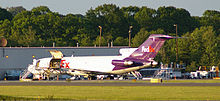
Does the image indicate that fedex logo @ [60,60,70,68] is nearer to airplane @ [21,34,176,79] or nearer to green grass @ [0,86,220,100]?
airplane @ [21,34,176,79]

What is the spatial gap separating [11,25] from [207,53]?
7764cm

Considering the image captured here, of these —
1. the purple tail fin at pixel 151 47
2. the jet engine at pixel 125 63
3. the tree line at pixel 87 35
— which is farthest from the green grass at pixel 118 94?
the tree line at pixel 87 35

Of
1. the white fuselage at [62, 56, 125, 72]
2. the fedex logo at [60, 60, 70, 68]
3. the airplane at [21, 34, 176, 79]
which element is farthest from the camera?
the fedex logo at [60, 60, 70, 68]

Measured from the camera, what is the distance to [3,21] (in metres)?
199

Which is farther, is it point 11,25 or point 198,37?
point 11,25

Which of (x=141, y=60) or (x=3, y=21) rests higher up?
(x=3, y=21)

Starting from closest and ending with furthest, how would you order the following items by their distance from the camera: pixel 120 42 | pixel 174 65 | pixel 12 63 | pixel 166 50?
pixel 12 63 → pixel 174 65 → pixel 166 50 → pixel 120 42

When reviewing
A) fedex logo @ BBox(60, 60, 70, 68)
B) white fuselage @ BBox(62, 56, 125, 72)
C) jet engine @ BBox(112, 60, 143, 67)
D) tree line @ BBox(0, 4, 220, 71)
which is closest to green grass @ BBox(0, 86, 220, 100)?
jet engine @ BBox(112, 60, 143, 67)

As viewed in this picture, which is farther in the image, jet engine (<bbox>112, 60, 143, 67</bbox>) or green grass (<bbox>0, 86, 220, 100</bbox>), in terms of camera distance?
jet engine (<bbox>112, 60, 143, 67</bbox>)

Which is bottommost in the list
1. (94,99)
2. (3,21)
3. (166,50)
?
(94,99)

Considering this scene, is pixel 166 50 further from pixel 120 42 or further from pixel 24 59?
pixel 24 59

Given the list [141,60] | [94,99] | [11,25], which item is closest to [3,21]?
[11,25]

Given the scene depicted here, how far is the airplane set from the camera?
86812mm

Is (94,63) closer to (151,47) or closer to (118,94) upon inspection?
(151,47)
